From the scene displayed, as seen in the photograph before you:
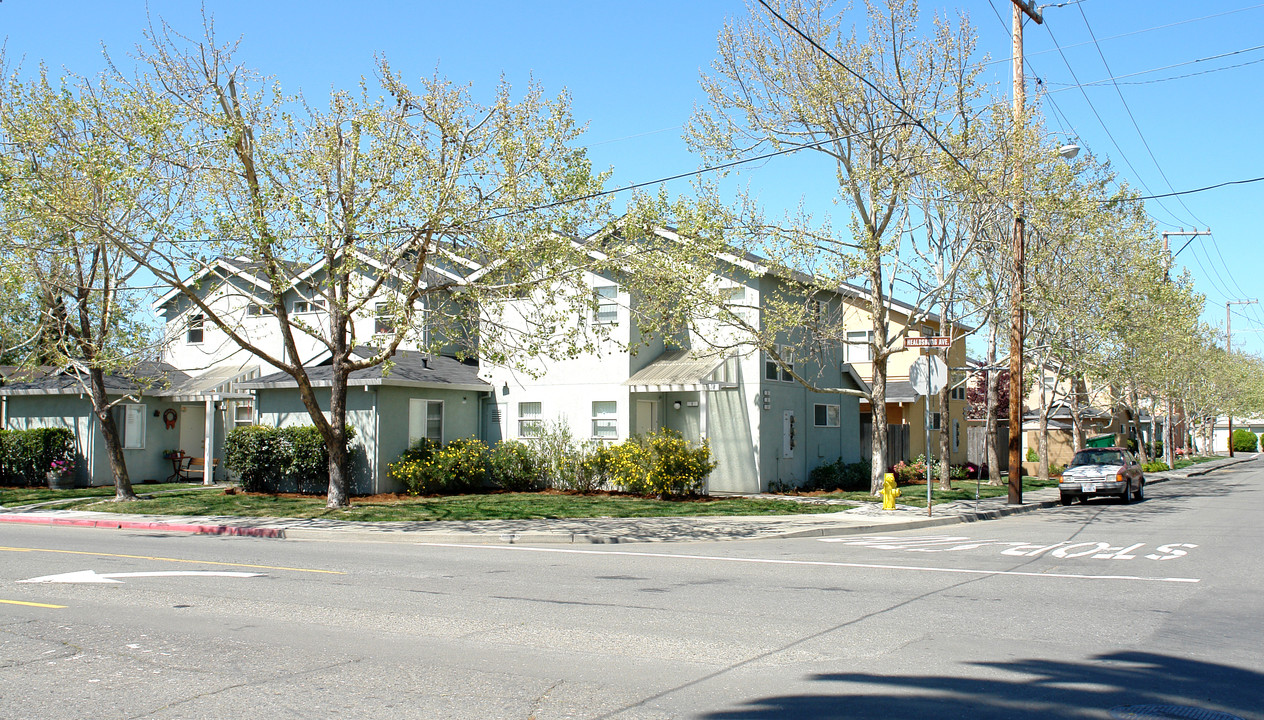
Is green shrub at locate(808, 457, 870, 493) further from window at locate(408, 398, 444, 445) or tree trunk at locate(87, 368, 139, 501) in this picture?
tree trunk at locate(87, 368, 139, 501)

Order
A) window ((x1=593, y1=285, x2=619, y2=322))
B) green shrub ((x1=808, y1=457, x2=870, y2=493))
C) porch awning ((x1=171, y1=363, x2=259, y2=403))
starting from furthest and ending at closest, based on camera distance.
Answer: green shrub ((x1=808, y1=457, x2=870, y2=493)), porch awning ((x1=171, y1=363, x2=259, y2=403)), window ((x1=593, y1=285, x2=619, y2=322))

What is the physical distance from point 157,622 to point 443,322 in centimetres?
1101

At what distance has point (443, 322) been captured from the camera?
18891 mm

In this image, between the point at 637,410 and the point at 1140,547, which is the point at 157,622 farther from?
the point at 637,410

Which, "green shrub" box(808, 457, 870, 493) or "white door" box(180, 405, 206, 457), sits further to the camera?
"white door" box(180, 405, 206, 457)

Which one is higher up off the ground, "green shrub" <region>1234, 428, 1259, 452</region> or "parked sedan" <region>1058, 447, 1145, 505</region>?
"parked sedan" <region>1058, 447, 1145, 505</region>

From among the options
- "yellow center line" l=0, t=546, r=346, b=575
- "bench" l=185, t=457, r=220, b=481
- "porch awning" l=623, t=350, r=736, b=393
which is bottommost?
"yellow center line" l=0, t=546, r=346, b=575

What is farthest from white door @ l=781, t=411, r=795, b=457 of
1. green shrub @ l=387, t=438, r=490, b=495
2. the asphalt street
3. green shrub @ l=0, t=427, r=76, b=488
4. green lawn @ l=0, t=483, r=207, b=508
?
green shrub @ l=0, t=427, r=76, b=488

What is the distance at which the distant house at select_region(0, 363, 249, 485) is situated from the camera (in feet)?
91.1

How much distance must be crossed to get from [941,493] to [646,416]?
324 inches

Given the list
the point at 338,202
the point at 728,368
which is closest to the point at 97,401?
the point at 338,202

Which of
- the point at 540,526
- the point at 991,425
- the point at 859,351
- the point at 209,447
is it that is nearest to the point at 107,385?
the point at 209,447

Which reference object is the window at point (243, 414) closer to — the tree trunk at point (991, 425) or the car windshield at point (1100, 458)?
the tree trunk at point (991, 425)

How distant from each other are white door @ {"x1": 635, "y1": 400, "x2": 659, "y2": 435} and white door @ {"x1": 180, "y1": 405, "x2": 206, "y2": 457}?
599 inches
